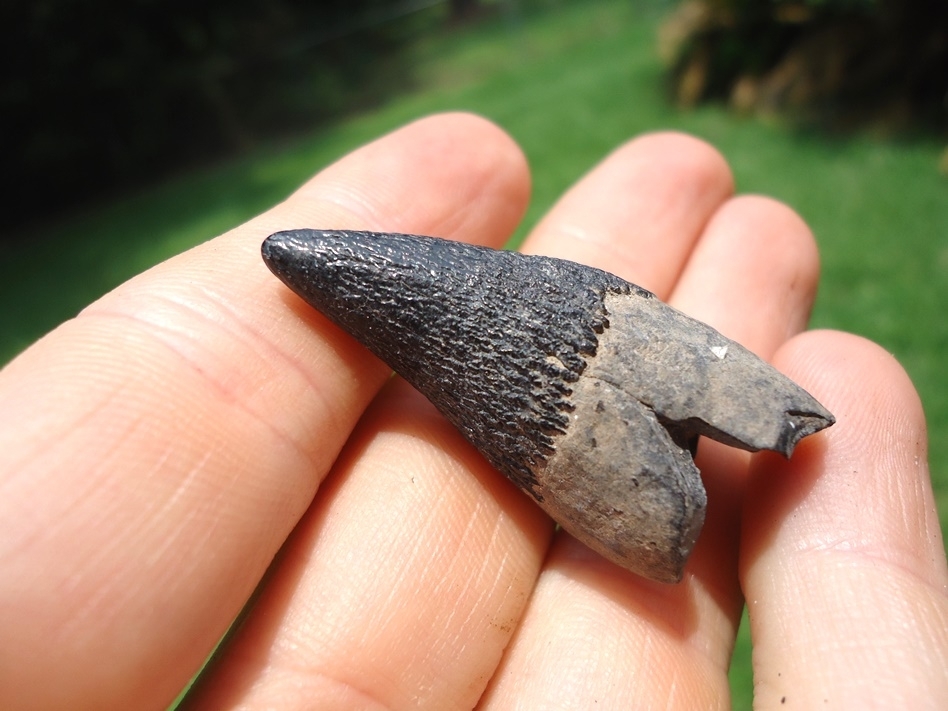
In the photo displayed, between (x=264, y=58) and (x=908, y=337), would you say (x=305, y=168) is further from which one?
(x=908, y=337)

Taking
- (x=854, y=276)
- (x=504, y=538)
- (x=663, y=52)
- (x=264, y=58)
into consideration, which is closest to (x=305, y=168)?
(x=264, y=58)

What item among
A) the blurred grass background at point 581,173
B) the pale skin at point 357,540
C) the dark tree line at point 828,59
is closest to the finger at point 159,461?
the pale skin at point 357,540

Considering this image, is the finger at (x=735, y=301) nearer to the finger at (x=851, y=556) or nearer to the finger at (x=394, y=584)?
the finger at (x=851, y=556)

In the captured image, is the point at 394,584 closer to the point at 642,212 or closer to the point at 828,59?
the point at 642,212

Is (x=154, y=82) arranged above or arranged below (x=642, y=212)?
below

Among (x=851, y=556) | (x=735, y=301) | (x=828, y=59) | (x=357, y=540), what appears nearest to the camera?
(x=851, y=556)

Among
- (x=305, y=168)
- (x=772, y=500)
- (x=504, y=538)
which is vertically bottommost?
(x=305, y=168)

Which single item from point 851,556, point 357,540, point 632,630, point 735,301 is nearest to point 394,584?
point 357,540
